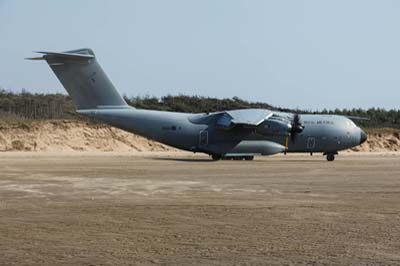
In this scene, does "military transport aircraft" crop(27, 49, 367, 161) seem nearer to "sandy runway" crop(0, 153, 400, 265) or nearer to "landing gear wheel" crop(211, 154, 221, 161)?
"landing gear wheel" crop(211, 154, 221, 161)

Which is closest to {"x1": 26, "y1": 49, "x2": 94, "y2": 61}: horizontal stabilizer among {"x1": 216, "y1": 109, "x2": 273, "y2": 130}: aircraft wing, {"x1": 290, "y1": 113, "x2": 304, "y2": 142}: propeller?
{"x1": 216, "y1": 109, "x2": 273, "y2": 130}: aircraft wing

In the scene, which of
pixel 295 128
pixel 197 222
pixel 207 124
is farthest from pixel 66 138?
pixel 197 222

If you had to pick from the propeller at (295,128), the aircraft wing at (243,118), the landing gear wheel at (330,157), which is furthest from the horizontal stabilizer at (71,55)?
the landing gear wheel at (330,157)

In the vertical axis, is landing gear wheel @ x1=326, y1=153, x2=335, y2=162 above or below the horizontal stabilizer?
below

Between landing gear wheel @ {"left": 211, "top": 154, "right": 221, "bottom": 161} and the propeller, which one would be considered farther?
the propeller

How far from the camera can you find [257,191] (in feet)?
63.8

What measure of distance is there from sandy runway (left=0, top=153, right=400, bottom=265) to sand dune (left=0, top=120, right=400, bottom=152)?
107 feet

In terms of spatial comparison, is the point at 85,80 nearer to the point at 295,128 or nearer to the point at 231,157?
the point at 231,157

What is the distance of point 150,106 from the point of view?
7744 centimetres

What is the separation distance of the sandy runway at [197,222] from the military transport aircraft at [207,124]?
1638cm

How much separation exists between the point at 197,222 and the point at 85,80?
2747 centimetres

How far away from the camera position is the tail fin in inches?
1522

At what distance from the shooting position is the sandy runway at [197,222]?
9500mm

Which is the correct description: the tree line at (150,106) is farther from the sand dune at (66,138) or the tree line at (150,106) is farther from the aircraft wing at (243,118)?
the aircraft wing at (243,118)
